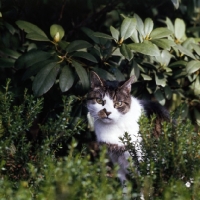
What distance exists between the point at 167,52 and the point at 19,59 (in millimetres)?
1009

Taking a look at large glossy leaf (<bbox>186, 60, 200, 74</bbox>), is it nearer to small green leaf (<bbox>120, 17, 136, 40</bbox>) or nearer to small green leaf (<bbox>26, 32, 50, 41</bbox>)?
small green leaf (<bbox>120, 17, 136, 40</bbox>)

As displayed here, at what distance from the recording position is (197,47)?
11.4ft

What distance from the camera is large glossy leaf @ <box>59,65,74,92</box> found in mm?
2988

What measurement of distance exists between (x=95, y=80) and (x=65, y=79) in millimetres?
193

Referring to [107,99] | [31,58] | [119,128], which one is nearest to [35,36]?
[31,58]

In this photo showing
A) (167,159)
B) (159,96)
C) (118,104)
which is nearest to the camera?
(167,159)

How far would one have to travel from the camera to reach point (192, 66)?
331 cm

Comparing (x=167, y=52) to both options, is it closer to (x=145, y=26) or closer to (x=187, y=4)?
(x=145, y=26)

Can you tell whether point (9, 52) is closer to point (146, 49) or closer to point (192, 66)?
point (146, 49)

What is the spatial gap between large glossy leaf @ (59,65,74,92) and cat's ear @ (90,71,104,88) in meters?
0.13

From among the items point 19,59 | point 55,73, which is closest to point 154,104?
point 55,73

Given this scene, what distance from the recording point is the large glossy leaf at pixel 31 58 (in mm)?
3102

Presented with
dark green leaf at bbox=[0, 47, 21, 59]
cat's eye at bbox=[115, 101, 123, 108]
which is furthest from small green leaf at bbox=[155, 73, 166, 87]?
dark green leaf at bbox=[0, 47, 21, 59]

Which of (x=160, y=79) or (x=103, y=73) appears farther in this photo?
(x=160, y=79)
